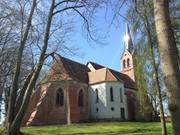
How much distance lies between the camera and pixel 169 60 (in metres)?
3.27

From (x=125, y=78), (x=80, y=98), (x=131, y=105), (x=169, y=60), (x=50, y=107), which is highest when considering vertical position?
(x=125, y=78)

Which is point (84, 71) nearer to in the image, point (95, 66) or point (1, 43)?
point (95, 66)

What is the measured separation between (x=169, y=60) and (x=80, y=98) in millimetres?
42035

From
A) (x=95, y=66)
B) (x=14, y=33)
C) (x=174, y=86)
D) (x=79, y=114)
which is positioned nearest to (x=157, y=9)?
(x=174, y=86)

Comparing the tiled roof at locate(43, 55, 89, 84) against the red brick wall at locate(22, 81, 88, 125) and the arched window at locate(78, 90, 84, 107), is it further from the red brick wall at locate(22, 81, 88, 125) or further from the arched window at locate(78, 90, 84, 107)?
the arched window at locate(78, 90, 84, 107)

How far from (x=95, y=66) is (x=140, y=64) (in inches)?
1418

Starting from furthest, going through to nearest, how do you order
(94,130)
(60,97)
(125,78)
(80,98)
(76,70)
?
(125,78)
(76,70)
(80,98)
(60,97)
(94,130)

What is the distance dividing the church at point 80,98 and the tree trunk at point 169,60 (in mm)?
34608

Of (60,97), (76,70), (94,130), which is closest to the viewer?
(94,130)

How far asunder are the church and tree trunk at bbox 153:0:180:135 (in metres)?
34.6

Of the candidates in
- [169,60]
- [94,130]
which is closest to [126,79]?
[94,130]

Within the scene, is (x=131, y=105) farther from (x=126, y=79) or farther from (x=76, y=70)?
(x=76, y=70)

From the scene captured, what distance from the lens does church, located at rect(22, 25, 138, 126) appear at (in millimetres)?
41406

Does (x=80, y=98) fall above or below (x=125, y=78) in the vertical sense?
below
